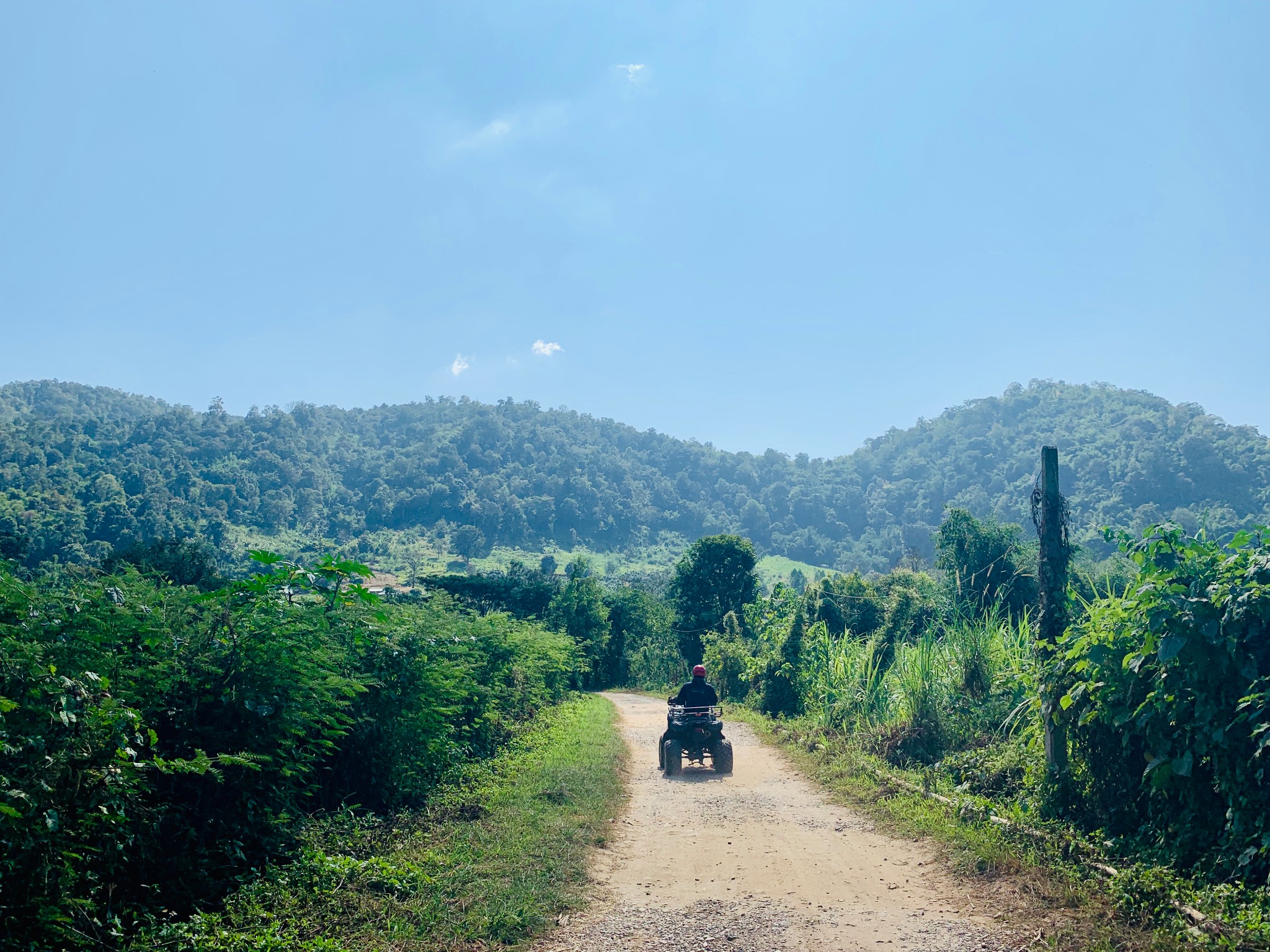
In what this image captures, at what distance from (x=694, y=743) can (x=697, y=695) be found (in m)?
0.83

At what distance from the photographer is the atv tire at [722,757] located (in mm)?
13148

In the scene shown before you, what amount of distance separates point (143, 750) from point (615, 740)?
12027 mm

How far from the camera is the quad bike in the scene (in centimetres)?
1316

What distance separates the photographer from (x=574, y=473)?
135750 millimetres

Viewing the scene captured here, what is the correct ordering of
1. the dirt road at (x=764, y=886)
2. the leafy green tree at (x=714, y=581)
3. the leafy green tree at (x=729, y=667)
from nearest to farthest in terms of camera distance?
the dirt road at (x=764, y=886) < the leafy green tree at (x=729, y=667) < the leafy green tree at (x=714, y=581)

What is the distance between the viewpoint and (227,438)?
11806 cm

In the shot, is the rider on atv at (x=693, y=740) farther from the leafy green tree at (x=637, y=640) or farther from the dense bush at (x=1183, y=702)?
the leafy green tree at (x=637, y=640)

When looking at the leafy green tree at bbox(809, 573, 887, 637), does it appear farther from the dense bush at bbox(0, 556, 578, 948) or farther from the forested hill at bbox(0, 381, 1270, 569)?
the forested hill at bbox(0, 381, 1270, 569)

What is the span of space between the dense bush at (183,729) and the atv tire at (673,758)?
Answer: 4.32 m

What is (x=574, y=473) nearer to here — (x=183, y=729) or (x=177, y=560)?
(x=177, y=560)

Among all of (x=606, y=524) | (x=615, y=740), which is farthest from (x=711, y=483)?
(x=615, y=740)

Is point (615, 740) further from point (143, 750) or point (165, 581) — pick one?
point (143, 750)

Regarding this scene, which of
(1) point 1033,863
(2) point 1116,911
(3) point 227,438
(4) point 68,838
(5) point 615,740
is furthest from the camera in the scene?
(3) point 227,438

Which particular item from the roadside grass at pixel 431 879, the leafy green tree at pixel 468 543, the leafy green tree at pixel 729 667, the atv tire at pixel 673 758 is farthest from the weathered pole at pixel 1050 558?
the leafy green tree at pixel 468 543
